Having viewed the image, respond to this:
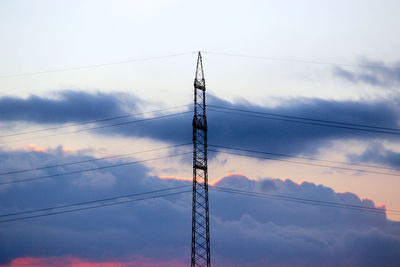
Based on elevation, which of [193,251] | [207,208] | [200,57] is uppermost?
[200,57]

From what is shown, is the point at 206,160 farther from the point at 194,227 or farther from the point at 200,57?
the point at 200,57

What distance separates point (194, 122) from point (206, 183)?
10.4m

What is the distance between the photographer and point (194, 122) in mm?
87500

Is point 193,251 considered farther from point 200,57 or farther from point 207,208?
point 200,57

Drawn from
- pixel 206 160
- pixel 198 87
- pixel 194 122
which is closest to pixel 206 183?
pixel 206 160

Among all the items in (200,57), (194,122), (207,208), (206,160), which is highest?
(200,57)

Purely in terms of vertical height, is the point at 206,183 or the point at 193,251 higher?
the point at 206,183

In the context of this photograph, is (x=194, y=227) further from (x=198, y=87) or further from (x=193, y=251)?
(x=198, y=87)

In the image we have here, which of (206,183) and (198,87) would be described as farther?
(198,87)

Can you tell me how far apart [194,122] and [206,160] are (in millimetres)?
6646

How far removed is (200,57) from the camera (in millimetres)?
92125

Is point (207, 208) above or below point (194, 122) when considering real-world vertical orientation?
below

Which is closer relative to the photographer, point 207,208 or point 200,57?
point 207,208

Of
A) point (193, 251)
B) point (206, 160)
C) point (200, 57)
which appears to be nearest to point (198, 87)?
point (200, 57)
